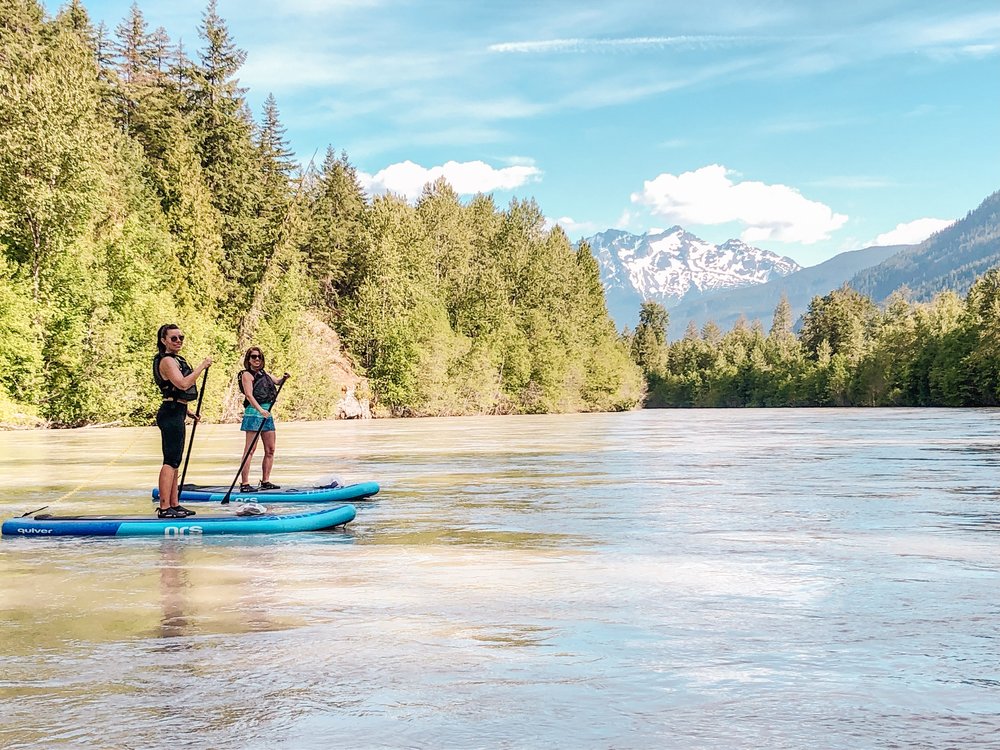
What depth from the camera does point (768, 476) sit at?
18672mm

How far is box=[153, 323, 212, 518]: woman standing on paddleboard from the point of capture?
11391 mm

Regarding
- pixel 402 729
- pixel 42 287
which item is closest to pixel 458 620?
pixel 402 729

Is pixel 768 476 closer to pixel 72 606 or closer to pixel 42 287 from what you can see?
pixel 72 606

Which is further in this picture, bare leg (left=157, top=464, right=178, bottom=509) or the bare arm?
bare leg (left=157, top=464, right=178, bottom=509)

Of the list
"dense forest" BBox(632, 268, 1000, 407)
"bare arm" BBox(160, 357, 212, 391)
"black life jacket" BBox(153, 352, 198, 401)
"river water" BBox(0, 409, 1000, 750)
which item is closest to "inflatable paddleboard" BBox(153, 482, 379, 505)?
"river water" BBox(0, 409, 1000, 750)

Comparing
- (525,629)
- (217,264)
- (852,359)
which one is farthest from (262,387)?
(852,359)

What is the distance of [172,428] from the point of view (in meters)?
11.4

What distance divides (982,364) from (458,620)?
358 feet

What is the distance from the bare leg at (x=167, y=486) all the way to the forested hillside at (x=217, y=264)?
31637 mm

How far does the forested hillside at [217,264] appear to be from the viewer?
42.9 m

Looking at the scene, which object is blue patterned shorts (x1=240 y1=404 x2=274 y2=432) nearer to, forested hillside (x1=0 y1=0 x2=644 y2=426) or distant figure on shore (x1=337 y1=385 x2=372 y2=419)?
forested hillside (x1=0 y1=0 x2=644 y2=426)

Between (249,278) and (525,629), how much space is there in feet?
208

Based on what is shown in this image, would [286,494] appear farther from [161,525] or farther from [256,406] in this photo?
[161,525]

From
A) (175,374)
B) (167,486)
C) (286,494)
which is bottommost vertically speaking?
(286,494)
